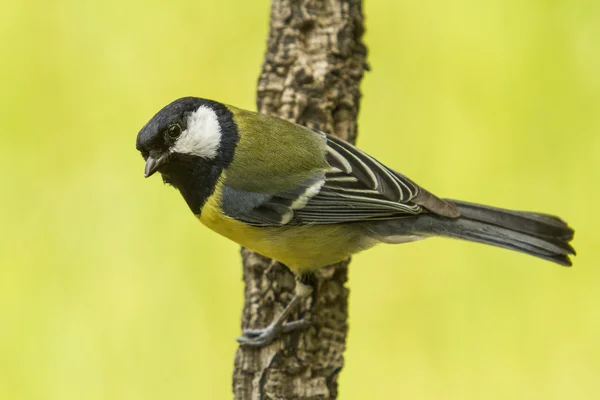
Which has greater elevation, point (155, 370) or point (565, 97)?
point (565, 97)

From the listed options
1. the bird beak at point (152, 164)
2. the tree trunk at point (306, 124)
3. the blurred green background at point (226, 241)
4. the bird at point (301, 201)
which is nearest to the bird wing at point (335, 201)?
the bird at point (301, 201)

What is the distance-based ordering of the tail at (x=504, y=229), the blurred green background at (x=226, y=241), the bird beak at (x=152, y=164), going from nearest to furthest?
the bird beak at (x=152, y=164) → the tail at (x=504, y=229) → the blurred green background at (x=226, y=241)

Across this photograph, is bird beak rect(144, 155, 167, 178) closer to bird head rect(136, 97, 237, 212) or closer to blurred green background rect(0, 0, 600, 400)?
bird head rect(136, 97, 237, 212)

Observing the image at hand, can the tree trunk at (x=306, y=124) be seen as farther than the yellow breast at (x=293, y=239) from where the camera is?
Yes

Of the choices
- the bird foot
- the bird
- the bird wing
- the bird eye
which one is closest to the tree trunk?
the bird foot

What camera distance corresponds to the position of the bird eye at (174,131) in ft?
8.96

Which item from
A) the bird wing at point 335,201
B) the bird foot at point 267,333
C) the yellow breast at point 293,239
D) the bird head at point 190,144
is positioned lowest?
the bird foot at point 267,333

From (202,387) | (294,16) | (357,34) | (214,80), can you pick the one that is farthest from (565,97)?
(202,387)

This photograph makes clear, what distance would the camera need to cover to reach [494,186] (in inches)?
160

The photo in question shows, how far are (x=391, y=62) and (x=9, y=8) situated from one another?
214cm

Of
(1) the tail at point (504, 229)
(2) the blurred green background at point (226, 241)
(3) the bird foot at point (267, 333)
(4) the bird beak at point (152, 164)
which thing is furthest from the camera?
(2) the blurred green background at point (226, 241)

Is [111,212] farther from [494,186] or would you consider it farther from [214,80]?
[494,186]

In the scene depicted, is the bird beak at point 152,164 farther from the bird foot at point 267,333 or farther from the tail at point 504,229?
the tail at point 504,229

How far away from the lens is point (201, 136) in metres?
2.83
